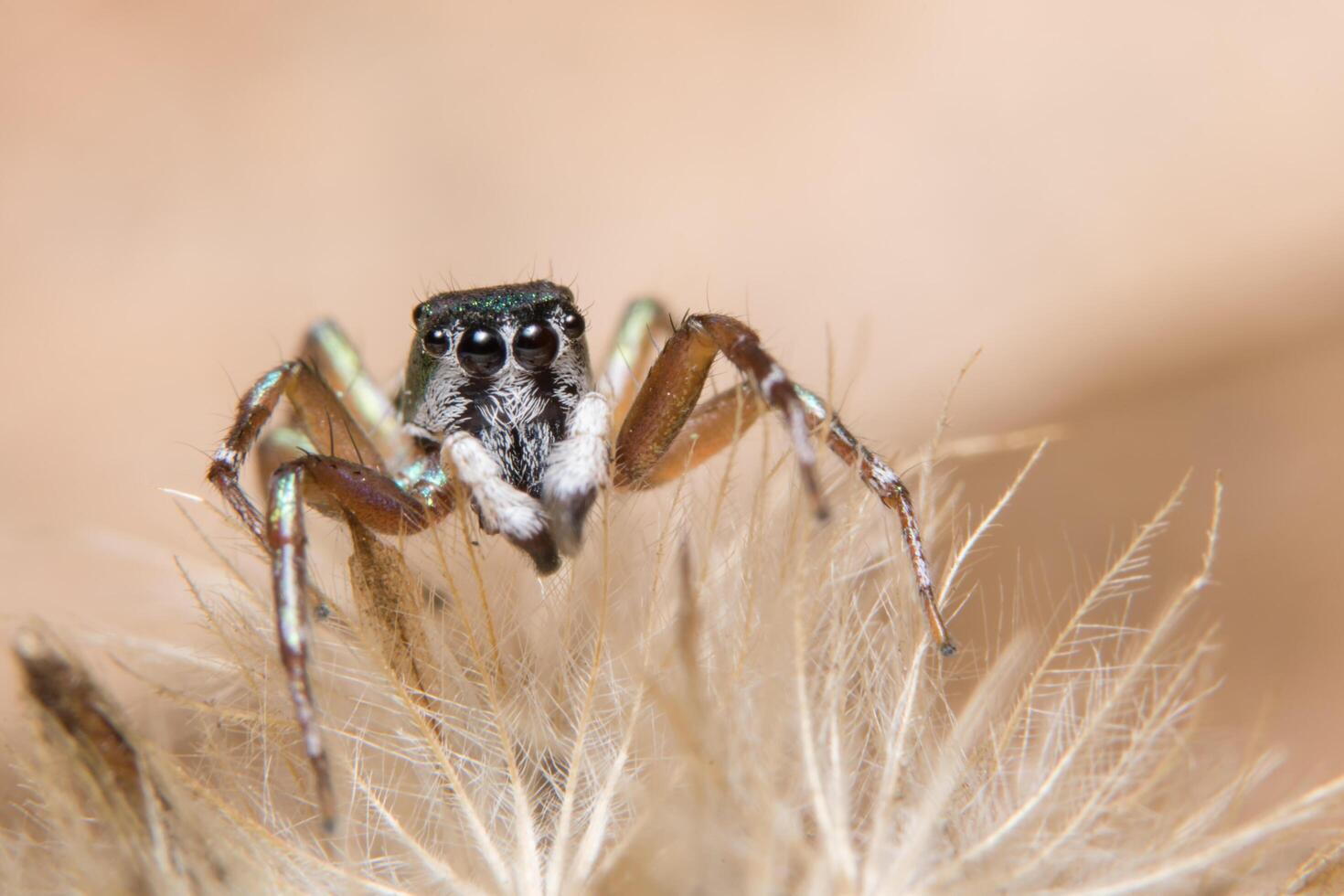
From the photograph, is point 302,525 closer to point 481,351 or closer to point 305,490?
point 305,490

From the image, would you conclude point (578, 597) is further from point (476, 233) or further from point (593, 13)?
point (593, 13)

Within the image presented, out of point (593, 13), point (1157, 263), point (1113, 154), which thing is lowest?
point (1157, 263)

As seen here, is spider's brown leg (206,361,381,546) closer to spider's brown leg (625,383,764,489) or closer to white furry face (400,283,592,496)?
white furry face (400,283,592,496)

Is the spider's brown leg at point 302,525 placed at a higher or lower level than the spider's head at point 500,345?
lower

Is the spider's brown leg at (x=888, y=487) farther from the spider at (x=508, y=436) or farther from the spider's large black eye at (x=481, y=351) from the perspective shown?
the spider's large black eye at (x=481, y=351)

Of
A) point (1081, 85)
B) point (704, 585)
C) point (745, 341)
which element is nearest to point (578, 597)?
point (704, 585)

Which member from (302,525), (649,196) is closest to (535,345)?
(302,525)

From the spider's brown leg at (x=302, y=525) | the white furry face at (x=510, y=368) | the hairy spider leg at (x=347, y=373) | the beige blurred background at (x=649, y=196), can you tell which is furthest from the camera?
the beige blurred background at (x=649, y=196)

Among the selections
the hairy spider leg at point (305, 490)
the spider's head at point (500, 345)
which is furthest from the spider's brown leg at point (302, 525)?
the spider's head at point (500, 345)
